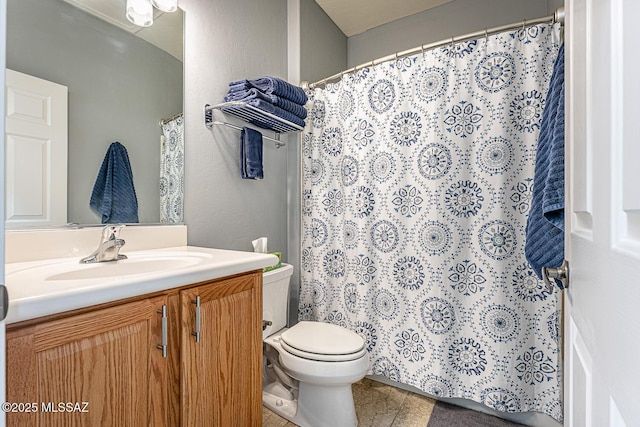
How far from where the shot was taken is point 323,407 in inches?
54.8

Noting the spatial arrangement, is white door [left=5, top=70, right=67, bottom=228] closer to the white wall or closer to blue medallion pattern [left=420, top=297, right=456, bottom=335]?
blue medallion pattern [left=420, top=297, right=456, bottom=335]

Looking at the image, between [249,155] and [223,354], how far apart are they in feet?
3.38

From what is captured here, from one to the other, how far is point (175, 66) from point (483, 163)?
1.50m

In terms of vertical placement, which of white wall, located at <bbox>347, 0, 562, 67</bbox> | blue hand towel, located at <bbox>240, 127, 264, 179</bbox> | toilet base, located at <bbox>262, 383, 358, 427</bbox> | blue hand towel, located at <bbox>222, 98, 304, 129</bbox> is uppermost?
white wall, located at <bbox>347, 0, 562, 67</bbox>

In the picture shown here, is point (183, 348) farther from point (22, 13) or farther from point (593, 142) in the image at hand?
point (22, 13)

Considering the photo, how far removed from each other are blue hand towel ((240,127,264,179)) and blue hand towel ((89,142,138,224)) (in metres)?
0.55

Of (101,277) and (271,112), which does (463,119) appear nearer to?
(271,112)

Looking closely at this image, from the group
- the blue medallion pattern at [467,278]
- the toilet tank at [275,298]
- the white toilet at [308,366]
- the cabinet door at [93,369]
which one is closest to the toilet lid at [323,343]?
the white toilet at [308,366]

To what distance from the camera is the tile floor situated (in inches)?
58.3

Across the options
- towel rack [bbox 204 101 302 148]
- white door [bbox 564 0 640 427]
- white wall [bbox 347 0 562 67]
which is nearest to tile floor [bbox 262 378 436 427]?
white door [bbox 564 0 640 427]

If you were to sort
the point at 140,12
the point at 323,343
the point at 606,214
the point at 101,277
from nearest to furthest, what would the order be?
the point at 606,214 < the point at 101,277 < the point at 140,12 < the point at 323,343

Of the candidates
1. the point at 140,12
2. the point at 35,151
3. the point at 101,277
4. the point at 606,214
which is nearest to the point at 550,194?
the point at 606,214

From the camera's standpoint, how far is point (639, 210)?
299 mm

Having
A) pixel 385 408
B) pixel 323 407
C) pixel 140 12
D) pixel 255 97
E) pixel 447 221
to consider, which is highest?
pixel 140 12
